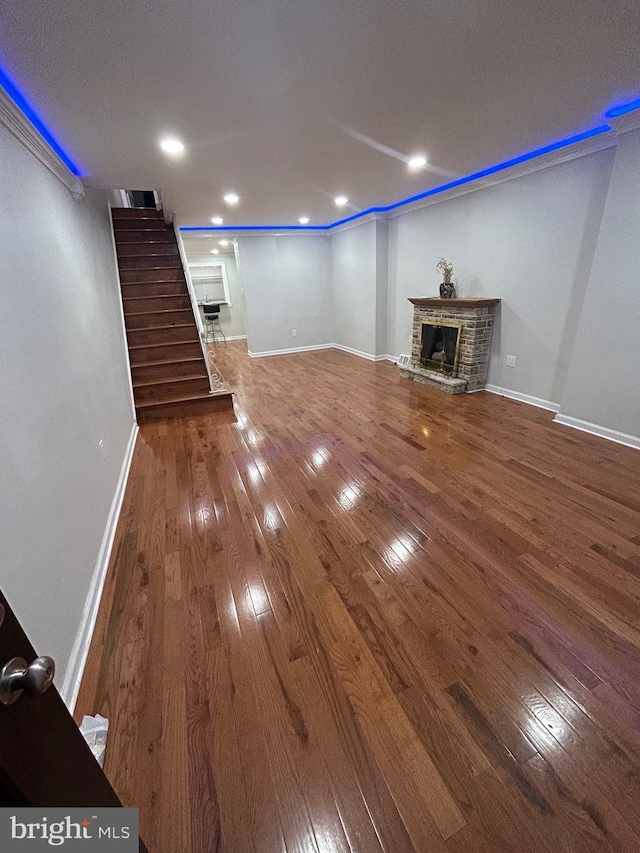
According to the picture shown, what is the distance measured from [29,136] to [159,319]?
275cm

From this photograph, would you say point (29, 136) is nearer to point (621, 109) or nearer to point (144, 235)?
point (621, 109)

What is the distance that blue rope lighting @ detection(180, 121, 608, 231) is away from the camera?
2801mm

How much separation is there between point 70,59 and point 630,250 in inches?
145

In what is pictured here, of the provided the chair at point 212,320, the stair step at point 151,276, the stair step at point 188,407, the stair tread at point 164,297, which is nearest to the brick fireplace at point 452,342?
the stair step at point 188,407

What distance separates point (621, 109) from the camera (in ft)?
7.70

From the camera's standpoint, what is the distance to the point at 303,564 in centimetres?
180

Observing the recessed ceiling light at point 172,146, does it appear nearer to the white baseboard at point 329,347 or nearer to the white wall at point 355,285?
the white wall at point 355,285

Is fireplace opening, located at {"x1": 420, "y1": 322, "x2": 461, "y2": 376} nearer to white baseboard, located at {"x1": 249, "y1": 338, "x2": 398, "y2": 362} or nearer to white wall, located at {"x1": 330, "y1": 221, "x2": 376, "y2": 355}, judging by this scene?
white baseboard, located at {"x1": 249, "y1": 338, "x2": 398, "y2": 362}

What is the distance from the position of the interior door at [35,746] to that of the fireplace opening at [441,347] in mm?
4506

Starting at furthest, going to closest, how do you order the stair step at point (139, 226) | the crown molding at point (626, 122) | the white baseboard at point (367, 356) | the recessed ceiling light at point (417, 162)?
the white baseboard at point (367, 356) → the stair step at point (139, 226) → the recessed ceiling light at point (417, 162) → the crown molding at point (626, 122)

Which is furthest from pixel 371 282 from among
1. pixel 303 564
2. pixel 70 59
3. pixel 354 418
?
pixel 303 564

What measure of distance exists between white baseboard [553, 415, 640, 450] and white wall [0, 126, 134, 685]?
3893mm

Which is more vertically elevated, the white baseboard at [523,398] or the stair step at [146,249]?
the stair step at [146,249]

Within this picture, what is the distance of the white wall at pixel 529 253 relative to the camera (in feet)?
10.1
